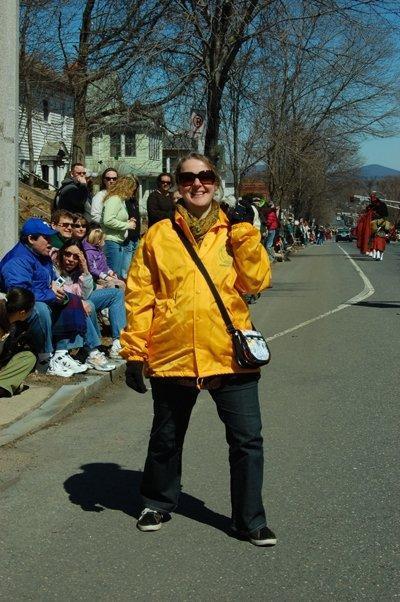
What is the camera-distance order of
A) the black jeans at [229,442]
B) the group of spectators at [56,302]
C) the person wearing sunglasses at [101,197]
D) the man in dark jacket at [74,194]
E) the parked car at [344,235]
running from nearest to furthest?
1. the black jeans at [229,442]
2. the group of spectators at [56,302]
3. the man in dark jacket at [74,194]
4. the person wearing sunglasses at [101,197]
5. the parked car at [344,235]

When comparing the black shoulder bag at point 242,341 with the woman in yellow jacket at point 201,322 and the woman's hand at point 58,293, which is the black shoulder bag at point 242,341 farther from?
the woman's hand at point 58,293

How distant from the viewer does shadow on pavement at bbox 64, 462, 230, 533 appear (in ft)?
15.3

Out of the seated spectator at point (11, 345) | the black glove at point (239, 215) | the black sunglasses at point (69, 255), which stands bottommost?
the seated spectator at point (11, 345)

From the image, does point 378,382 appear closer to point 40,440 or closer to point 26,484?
point 40,440

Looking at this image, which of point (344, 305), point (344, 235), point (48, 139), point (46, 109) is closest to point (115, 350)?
point (344, 305)

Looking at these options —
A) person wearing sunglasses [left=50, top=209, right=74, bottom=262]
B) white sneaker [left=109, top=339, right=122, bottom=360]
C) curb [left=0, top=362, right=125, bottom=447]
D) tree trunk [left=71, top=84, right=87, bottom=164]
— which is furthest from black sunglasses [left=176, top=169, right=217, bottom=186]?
tree trunk [left=71, top=84, right=87, bottom=164]

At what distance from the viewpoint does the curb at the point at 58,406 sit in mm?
6172

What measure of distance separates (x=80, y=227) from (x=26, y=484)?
5.13m

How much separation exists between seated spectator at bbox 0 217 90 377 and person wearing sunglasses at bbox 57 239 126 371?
222 mm

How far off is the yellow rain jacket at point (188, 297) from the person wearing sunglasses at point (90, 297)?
408cm

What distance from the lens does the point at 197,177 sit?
14.0 feet

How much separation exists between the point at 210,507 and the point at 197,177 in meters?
1.84

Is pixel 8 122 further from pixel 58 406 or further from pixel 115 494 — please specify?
pixel 115 494

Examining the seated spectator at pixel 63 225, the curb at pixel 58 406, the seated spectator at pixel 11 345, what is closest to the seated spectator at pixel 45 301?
the curb at pixel 58 406
